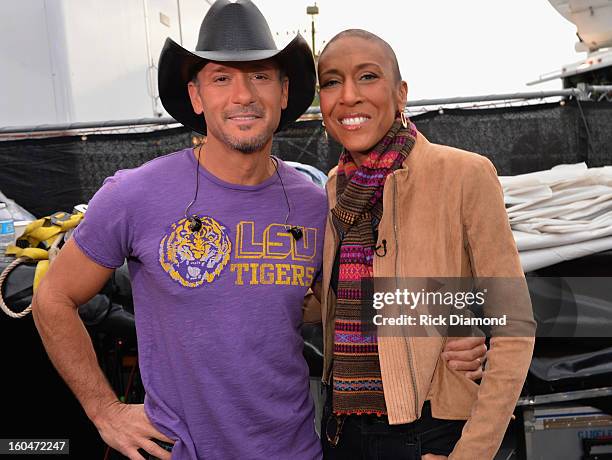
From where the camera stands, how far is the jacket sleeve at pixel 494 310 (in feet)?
4.83

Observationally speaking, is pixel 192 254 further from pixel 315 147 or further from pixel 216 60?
pixel 315 147

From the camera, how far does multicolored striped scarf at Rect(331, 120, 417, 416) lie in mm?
1627

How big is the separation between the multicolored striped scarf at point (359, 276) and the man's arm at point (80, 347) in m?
0.64

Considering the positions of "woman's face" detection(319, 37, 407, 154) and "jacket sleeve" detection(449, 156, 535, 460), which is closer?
"jacket sleeve" detection(449, 156, 535, 460)

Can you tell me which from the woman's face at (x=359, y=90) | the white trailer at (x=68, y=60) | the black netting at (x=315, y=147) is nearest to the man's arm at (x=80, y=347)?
the woman's face at (x=359, y=90)

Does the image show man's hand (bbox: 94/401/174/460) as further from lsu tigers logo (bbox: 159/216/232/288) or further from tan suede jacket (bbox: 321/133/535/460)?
tan suede jacket (bbox: 321/133/535/460)

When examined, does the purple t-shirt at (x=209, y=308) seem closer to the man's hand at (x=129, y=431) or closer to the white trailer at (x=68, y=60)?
the man's hand at (x=129, y=431)

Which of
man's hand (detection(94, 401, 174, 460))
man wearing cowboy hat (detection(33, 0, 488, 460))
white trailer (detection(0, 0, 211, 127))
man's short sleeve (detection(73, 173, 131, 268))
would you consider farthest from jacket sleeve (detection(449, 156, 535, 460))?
white trailer (detection(0, 0, 211, 127))


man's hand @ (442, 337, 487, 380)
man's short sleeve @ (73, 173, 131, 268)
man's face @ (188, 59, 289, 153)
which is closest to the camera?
man's hand @ (442, 337, 487, 380)

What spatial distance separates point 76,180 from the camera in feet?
14.8

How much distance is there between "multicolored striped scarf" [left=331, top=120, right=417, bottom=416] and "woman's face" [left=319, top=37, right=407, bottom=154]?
6 centimetres

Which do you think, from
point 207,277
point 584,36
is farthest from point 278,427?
point 584,36

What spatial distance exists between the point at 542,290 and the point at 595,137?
9.74ft

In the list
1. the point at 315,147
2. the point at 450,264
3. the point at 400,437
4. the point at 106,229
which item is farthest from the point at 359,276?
the point at 315,147
